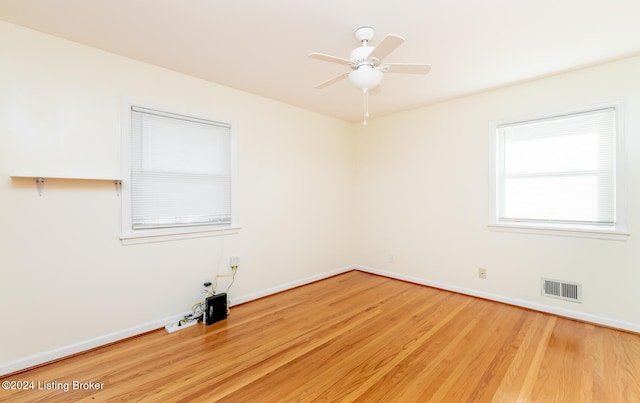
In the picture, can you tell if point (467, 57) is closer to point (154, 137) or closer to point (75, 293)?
point (154, 137)

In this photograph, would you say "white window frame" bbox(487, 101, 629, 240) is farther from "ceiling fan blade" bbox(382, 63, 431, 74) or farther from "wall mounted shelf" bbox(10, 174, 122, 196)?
"wall mounted shelf" bbox(10, 174, 122, 196)

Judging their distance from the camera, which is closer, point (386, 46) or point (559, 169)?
point (386, 46)

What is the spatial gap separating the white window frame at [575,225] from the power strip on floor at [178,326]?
11.7 feet

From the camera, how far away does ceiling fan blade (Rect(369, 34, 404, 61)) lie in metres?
1.63

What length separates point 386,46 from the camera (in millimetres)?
1732

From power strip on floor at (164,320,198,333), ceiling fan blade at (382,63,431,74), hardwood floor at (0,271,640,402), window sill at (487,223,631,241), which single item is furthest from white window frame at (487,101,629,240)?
power strip on floor at (164,320,198,333)

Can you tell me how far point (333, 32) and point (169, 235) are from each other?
7.97 ft

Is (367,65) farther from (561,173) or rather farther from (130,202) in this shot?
(561,173)

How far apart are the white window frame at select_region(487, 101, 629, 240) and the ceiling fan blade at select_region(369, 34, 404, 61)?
229 cm

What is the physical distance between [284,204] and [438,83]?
7.92 ft

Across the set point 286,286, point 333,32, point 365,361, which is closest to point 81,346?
point 286,286

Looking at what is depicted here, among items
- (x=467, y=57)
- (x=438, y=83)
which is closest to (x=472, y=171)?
(x=438, y=83)

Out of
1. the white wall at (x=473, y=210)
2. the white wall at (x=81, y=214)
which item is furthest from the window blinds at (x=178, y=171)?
the white wall at (x=473, y=210)

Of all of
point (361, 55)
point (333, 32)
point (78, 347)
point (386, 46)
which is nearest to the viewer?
point (386, 46)
